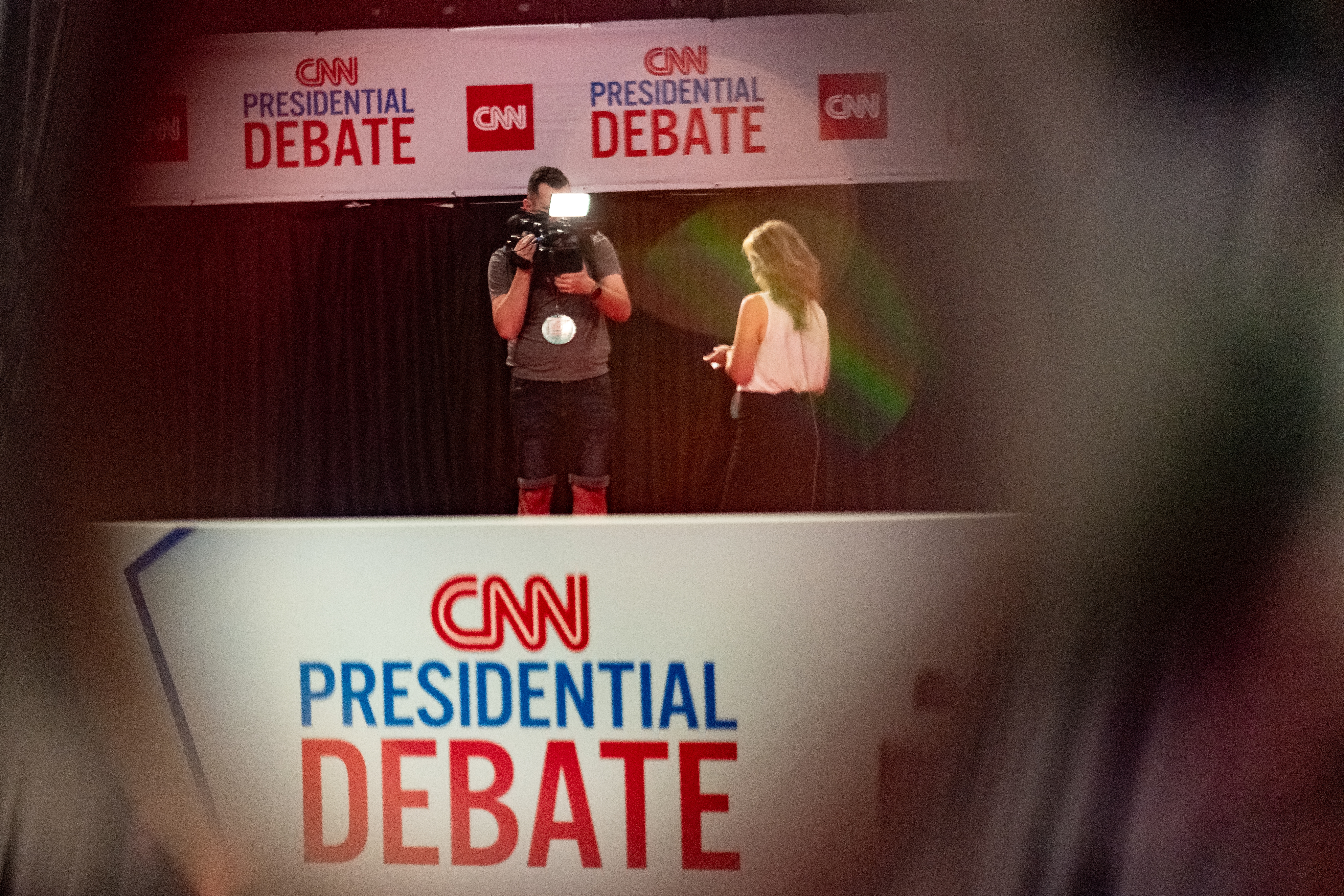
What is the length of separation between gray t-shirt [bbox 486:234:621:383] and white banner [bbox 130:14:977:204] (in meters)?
0.32

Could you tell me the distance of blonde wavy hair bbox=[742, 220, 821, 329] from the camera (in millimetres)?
2311

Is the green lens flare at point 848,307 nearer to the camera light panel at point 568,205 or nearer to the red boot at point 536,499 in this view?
the camera light panel at point 568,205

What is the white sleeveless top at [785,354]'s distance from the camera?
2.26m

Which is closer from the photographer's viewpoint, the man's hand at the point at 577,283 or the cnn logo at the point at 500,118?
the man's hand at the point at 577,283

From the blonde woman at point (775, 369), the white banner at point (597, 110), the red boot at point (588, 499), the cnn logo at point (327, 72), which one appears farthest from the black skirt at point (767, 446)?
the cnn logo at point (327, 72)

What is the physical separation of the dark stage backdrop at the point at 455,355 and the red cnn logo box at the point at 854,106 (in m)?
0.22

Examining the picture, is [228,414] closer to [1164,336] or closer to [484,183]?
[484,183]

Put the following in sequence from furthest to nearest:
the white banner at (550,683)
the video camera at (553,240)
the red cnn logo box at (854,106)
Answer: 1. the red cnn logo box at (854,106)
2. the video camera at (553,240)
3. the white banner at (550,683)

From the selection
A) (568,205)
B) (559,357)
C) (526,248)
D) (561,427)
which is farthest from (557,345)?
(568,205)

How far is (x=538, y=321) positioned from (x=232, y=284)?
111cm

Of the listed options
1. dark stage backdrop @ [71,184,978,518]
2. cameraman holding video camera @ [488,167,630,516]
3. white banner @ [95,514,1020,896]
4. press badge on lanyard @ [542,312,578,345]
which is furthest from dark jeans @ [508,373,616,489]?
white banner @ [95,514,1020,896]

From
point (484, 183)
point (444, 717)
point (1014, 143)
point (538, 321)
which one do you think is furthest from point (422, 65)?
point (444, 717)

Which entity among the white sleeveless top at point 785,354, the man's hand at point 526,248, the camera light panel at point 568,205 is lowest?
the white sleeveless top at point 785,354

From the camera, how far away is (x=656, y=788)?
124cm
